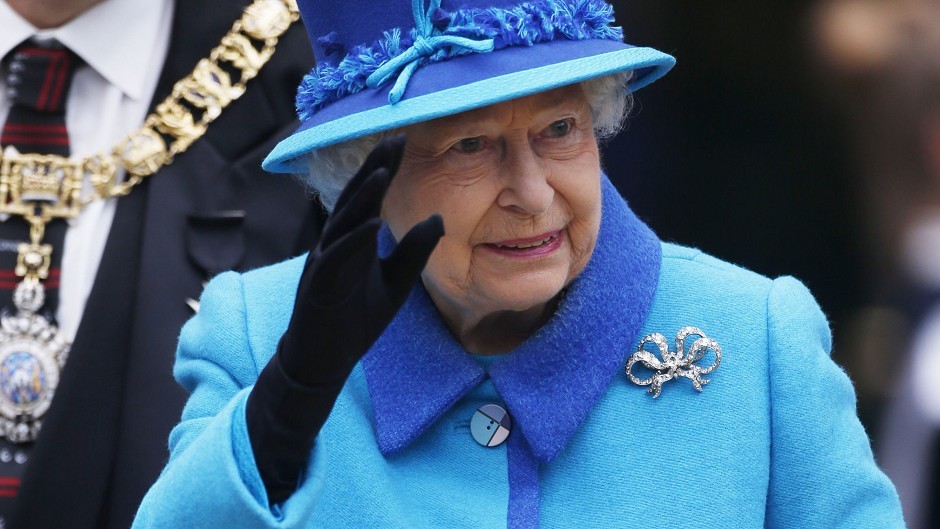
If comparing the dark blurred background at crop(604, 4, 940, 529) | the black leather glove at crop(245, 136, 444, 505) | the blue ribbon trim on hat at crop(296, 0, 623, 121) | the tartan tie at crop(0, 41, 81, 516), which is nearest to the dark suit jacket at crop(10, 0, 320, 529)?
the tartan tie at crop(0, 41, 81, 516)

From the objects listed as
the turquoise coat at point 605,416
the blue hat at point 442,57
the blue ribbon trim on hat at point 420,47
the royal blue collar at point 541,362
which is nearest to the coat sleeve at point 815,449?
the turquoise coat at point 605,416

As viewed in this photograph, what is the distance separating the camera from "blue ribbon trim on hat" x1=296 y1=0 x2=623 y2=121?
7.80 feet

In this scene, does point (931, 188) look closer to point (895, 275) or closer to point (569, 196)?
point (895, 275)

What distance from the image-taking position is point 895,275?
468 cm

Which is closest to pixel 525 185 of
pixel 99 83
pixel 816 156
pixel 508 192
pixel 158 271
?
pixel 508 192

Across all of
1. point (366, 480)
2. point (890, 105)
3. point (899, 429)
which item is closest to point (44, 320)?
point (366, 480)

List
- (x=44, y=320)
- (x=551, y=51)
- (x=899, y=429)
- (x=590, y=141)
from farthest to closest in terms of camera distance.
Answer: (x=899, y=429)
(x=44, y=320)
(x=590, y=141)
(x=551, y=51)

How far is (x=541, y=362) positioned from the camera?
2.59m

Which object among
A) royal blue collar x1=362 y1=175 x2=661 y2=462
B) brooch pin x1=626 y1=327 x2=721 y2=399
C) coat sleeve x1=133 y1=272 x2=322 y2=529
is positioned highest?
coat sleeve x1=133 y1=272 x2=322 y2=529

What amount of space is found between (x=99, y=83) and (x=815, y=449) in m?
1.78

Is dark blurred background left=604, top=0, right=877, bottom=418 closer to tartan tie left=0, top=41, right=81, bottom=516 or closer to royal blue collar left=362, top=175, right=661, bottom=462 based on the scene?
tartan tie left=0, top=41, right=81, bottom=516

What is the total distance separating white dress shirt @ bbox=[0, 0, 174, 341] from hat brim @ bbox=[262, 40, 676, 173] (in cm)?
103

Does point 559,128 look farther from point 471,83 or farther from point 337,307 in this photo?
point 337,307

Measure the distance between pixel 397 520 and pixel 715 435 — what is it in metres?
0.51
